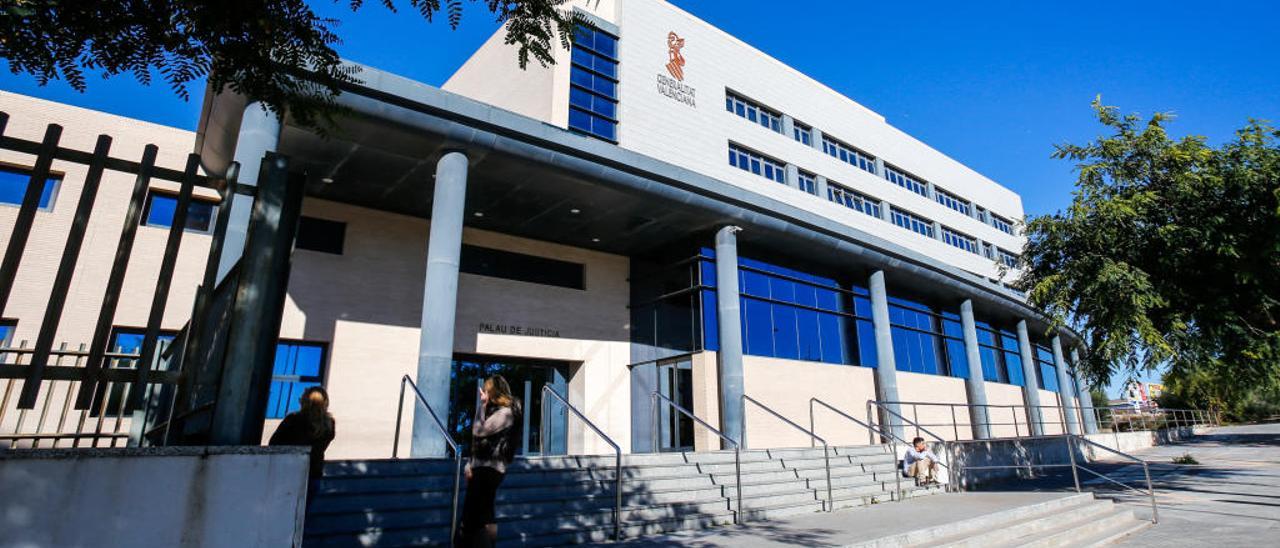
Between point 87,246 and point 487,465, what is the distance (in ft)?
35.4

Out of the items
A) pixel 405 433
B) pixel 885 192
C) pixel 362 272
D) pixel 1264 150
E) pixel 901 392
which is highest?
pixel 885 192

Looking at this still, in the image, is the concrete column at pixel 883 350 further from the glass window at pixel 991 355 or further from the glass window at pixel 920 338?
the glass window at pixel 991 355

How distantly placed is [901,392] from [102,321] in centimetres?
2103

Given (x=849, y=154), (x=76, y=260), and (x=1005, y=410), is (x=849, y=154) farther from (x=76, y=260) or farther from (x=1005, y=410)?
(x=76, y=260)

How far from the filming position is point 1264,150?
34.2 ft

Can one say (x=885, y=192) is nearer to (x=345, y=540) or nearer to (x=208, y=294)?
(x=345, y=540)

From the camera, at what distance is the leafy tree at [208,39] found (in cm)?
306

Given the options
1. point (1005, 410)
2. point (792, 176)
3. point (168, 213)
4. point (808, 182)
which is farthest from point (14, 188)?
point (1005, 410)

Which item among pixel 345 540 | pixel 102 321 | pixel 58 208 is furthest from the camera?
pixel 58 208

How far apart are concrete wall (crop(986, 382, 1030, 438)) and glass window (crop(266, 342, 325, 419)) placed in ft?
75.6

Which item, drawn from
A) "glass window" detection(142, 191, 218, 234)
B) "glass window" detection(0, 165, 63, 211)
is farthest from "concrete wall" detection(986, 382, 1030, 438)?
"glass window" detection(0, 165, 63, 211)

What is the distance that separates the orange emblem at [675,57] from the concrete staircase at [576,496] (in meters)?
12.3

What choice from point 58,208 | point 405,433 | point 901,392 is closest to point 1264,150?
point 901,392

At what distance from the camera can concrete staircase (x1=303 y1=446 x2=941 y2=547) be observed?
21.6 feet
